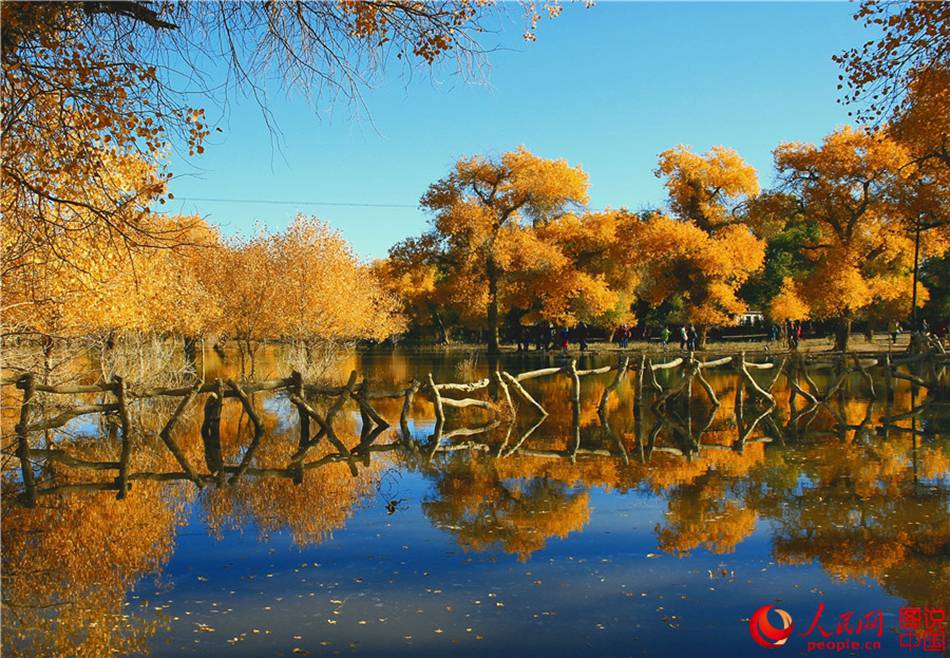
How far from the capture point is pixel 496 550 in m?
8.96

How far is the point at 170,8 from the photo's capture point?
26.9ft

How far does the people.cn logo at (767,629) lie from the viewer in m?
6.26

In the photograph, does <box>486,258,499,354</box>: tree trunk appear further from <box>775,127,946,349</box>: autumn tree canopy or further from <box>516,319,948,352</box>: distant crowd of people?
<box>775,127,946,349</box>: autumn tree canopy

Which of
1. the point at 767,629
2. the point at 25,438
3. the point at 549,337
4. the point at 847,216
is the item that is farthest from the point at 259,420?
the point at 549,337

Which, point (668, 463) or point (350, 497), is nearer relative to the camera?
point (350, 497)

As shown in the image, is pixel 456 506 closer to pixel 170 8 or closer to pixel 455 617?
pixel 455 617

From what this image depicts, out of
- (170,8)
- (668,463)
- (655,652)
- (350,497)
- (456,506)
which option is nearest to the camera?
(655,652)

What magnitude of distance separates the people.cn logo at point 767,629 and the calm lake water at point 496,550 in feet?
0.25

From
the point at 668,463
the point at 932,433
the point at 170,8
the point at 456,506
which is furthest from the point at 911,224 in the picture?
the point at 170,8

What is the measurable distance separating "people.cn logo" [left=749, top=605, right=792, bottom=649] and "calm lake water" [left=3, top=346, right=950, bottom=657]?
7 centimetres

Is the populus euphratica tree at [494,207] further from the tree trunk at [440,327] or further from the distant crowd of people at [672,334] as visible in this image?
the tree trunk at [440,327]

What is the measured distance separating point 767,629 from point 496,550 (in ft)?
10.4

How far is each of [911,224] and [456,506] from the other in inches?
1126

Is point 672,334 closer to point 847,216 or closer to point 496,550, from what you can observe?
point 847,216
